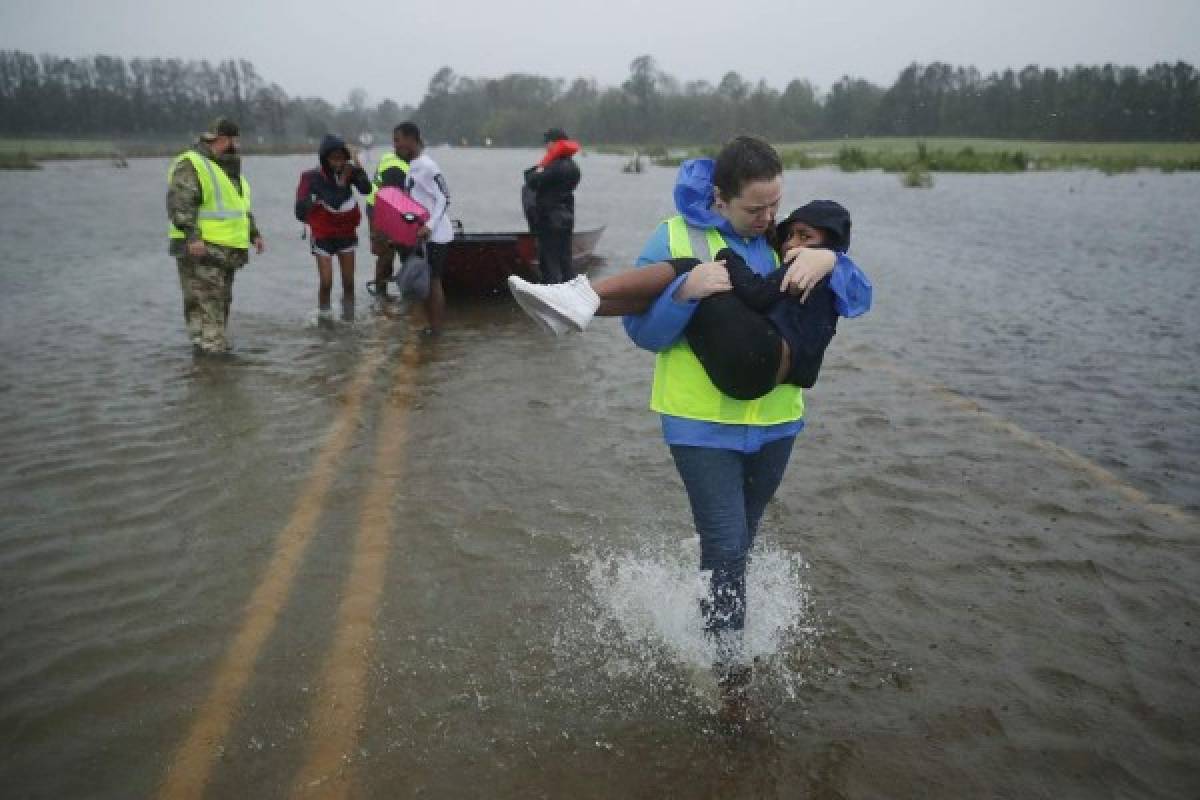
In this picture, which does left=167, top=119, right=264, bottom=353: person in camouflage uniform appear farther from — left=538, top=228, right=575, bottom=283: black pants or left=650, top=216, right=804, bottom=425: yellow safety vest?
left=650, top=216, right=804, bottom=425: yellow safety vest

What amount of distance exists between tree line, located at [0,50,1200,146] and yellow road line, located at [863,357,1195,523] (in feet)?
308

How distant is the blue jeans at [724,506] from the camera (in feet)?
9.29

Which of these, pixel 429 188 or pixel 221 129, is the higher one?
pixel 221 129

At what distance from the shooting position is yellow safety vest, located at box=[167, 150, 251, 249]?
7.19 meters

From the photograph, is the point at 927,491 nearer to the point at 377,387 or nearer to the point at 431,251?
the point at 377,387

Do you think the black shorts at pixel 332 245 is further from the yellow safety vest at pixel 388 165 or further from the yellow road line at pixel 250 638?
the yellow road line at pixel 250 638

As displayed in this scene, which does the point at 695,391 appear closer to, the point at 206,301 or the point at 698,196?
the point at 698,196

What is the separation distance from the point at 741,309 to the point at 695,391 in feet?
1.23

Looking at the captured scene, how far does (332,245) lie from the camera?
29.9ft

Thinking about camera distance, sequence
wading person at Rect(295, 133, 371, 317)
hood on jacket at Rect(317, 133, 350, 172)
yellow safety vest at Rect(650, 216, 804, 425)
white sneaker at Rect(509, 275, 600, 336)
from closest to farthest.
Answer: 1. white sneaker at Rect(509, 275, 600, 336)
2. yellow safety vest at Rect(650, 216, 804, 425)
3. hood on jacket at Rect(317, 133, 350, 172)
4. wading person at Rect(295, 133, 371, 317)

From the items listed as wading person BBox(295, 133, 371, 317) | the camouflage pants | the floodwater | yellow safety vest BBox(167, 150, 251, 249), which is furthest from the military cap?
the floodwater

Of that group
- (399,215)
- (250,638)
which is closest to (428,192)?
(399,215)

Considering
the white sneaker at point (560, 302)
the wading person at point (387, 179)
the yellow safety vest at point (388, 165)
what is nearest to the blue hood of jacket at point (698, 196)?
the white sneaker at point (560, 302)

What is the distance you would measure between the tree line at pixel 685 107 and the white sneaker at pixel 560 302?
99237 mm
